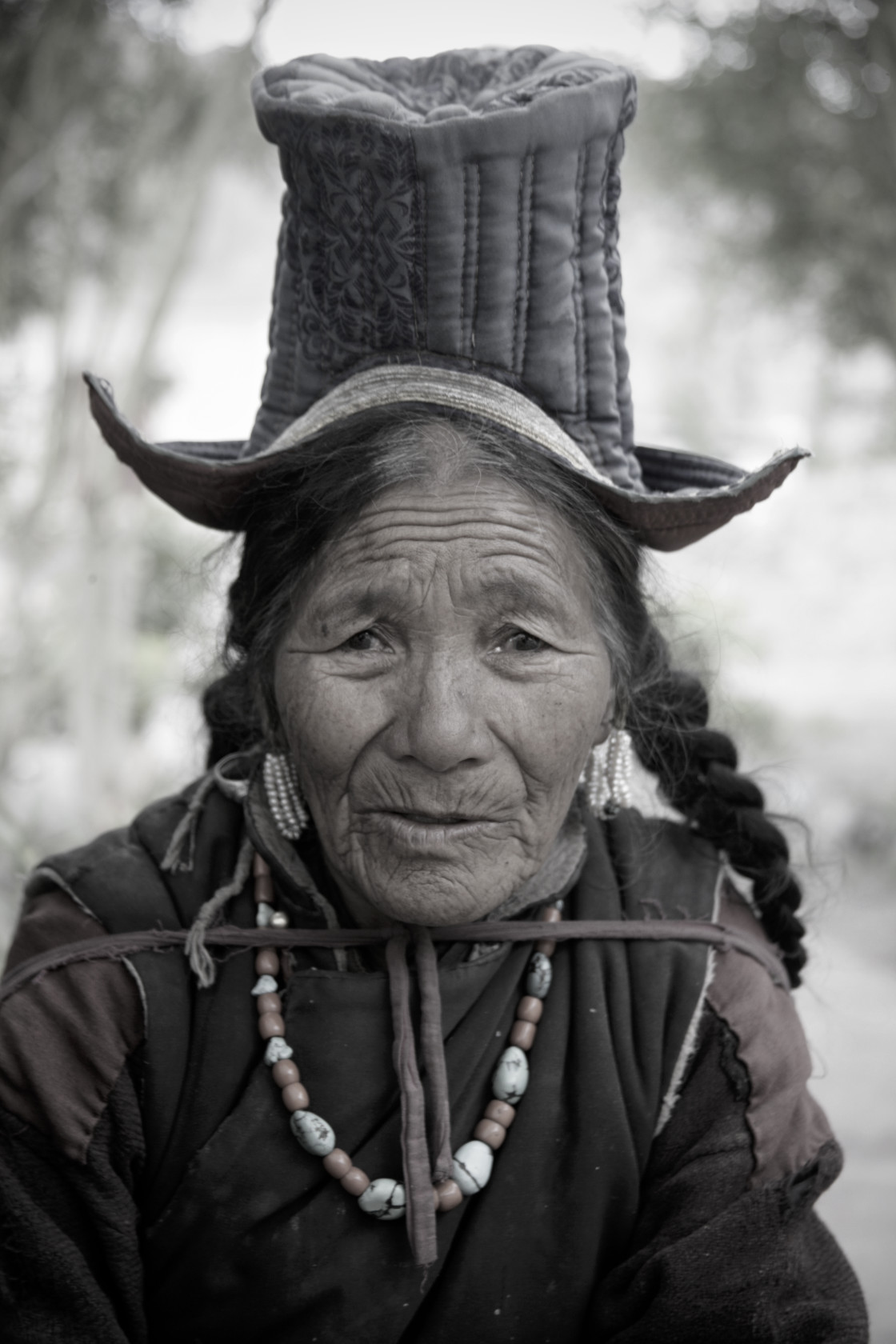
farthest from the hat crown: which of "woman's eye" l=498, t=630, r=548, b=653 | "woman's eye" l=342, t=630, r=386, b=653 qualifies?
"woman's eye" l=342, t=630, r=386, b=653

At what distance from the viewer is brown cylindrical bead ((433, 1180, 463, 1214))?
1.87 metres

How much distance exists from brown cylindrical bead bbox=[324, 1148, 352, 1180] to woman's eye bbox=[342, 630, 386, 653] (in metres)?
0.79

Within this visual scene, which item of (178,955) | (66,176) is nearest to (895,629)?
(66,176)

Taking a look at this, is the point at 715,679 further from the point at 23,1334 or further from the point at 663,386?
the point at 663,386

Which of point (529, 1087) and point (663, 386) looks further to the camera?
point (663, 386)

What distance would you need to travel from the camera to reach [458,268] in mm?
1771

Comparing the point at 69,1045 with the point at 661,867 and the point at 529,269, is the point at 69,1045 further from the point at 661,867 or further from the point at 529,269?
the point at 529,269

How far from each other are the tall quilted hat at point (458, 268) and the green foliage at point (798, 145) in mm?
4212

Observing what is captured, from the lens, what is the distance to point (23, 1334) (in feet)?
5.81

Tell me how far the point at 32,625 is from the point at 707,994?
4816 millimetres

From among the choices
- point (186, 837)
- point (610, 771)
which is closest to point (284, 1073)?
point (186, 837)

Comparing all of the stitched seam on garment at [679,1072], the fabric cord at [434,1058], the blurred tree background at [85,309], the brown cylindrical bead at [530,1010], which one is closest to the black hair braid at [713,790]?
the stitched seam on garment at [679,1072]

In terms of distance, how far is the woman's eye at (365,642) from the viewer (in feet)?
6.16

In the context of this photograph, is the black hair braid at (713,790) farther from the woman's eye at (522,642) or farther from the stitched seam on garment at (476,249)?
the stitched seam on garment at (476,249)
